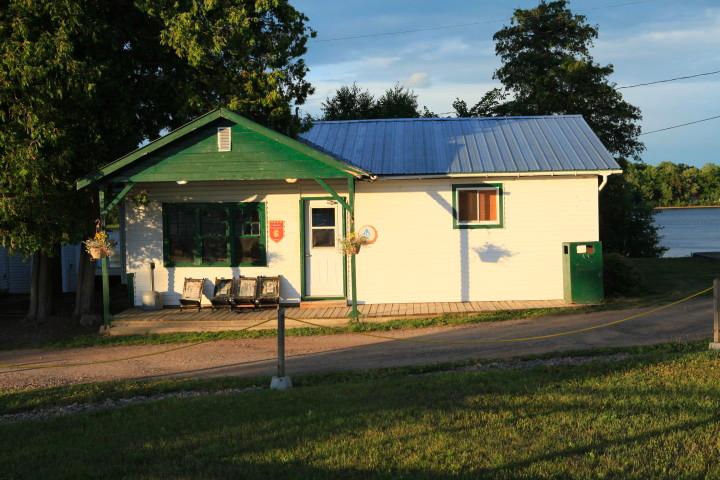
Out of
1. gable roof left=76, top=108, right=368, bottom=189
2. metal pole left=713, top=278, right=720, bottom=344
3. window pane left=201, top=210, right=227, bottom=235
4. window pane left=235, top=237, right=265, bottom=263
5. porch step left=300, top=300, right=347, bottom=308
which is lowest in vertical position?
porch step left=300, top=300, right=347, bottom=308

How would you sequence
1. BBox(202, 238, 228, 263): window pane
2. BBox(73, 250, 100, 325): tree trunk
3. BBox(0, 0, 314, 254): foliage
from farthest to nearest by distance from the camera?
BBox(73, 250, 100, 325): tree trunk
BBox(202, 238, 228, 263): window pane
BBox(0, 0, 314, 254): foliage

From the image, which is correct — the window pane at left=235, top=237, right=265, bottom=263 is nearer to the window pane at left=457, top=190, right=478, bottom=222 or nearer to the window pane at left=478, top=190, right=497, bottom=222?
the window pane at left=457, top=190, right=478, bottom=222

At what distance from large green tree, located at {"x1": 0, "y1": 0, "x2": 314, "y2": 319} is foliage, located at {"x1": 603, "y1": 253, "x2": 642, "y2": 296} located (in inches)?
310

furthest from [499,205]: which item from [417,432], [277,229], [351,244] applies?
[417,432]

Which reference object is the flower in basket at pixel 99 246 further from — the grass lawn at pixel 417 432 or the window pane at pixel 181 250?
the grass lawn at pixel 417 432

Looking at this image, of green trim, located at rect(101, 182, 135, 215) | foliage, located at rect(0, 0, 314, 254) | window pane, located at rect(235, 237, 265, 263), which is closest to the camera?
foliage, located at rect(0, 0, 314, 254)

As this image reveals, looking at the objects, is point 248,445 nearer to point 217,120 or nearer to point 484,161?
point 217,120

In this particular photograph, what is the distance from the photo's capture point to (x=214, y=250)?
1527 cm

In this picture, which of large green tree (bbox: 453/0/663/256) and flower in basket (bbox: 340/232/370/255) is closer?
flower in basket (bbox: 340/232/370/255)

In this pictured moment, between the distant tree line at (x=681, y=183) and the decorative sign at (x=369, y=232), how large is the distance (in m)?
89.9

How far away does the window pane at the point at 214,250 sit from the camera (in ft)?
50.0

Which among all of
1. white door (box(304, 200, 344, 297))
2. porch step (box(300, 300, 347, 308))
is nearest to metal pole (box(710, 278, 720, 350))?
porch step (box(300, 300, 347, 308))

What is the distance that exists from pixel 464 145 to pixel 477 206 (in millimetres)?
1815

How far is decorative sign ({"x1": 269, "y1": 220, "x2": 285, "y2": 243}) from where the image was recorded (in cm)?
1502
